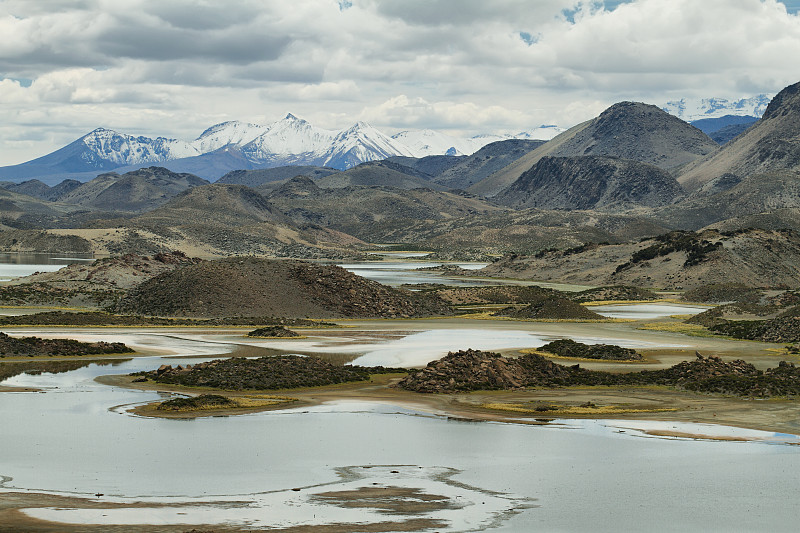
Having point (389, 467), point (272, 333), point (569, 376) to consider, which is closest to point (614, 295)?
point (272, 333)

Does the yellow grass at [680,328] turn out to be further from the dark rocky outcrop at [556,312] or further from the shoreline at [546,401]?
the shoreline at [546,401]

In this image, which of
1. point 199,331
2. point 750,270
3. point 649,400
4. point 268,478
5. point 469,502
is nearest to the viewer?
point 469,502

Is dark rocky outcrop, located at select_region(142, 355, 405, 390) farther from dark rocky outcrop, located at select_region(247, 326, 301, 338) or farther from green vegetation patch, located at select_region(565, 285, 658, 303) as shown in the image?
green vegetation patch, located at select_region(565, 285, 658, 303)

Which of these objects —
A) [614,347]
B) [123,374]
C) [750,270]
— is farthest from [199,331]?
[750,270]

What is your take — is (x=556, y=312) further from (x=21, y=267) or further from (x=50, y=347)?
(x=21, y=267)

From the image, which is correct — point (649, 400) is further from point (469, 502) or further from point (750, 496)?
point (469, 502)

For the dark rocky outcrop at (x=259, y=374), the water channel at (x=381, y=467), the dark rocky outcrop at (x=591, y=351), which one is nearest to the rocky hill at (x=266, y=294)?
the dark rocky outcrop at (x=591, y=351)

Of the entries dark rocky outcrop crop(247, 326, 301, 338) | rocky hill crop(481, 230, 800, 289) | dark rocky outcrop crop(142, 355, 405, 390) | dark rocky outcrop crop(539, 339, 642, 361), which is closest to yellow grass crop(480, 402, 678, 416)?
dark rocky outcrop crop(142, 355, 405, 390)
